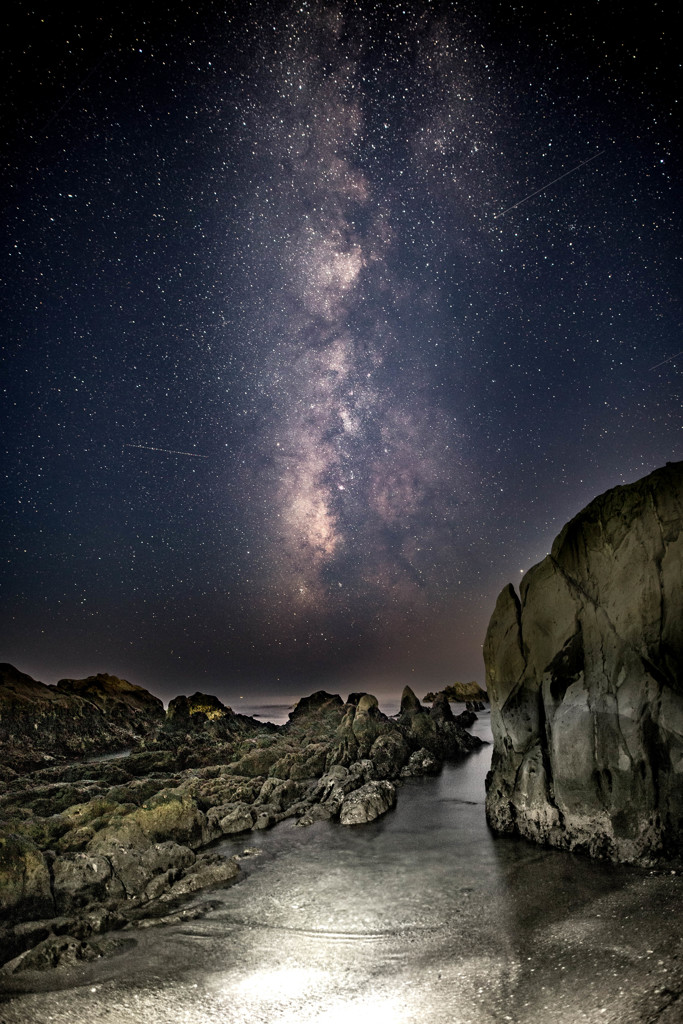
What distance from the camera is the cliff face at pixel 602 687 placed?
14984mm

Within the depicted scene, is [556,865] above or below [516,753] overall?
below

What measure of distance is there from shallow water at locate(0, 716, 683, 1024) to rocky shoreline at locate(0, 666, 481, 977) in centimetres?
160

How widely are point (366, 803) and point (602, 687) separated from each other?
564 inches

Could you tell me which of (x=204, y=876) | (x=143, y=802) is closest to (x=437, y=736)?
(x=143, y=802)

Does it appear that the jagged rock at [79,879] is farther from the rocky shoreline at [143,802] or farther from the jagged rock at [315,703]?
the jagged rock at [315,703]

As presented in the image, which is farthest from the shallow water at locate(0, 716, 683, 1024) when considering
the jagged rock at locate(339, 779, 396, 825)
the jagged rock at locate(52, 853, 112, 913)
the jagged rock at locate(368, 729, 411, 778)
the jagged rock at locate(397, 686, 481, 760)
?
the jagged rock at locate(397, 686, 481, 760)

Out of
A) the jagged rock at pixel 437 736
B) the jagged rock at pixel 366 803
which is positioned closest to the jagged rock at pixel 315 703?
the jagged rock at pixel 437 736

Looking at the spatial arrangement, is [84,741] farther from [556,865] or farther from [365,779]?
[556,865]

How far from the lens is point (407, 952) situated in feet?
36.3

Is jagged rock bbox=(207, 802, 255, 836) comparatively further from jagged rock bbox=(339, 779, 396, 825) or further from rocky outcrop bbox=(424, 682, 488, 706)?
rocky outcrop bbox=(424, 682, 488, 706)

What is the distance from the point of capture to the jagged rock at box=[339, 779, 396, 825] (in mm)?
23969

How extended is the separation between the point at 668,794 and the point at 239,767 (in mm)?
27697

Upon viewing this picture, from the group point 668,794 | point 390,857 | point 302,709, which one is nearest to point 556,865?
point 668,794

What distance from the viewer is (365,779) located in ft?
101
